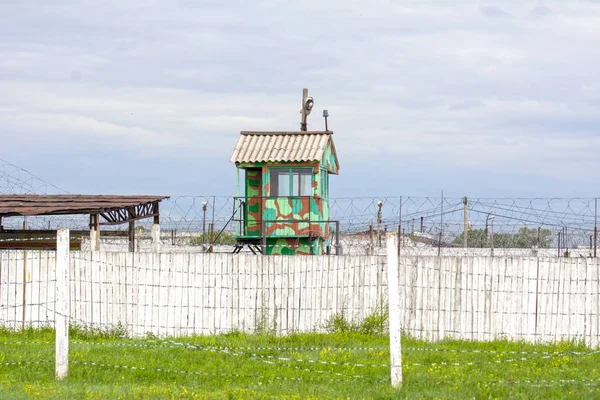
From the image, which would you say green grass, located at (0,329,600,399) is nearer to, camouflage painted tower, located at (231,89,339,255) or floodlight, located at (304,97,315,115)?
camouflage painted tower, located at (231,89,339,255)

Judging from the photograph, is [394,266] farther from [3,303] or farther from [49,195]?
[49,195]

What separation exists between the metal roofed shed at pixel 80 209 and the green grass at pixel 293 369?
782cm

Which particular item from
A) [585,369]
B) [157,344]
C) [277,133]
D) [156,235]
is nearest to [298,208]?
[277,133]

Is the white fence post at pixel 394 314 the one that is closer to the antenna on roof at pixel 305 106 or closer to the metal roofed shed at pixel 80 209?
the metal roofed shed at pixel 80 209

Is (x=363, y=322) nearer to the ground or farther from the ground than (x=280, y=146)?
nearer to the ground

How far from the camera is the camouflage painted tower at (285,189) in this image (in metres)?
28.4

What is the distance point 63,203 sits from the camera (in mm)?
25172

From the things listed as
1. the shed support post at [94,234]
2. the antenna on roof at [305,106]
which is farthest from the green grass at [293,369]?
the antenna on roof at [305,106]

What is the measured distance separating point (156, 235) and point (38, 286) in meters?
10.8

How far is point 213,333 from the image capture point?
17094mm

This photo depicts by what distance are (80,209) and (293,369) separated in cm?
1246

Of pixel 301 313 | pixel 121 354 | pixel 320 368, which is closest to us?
pixel 320 368

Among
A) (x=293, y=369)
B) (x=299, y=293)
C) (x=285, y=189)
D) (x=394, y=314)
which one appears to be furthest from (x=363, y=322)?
(x=285, y=189)

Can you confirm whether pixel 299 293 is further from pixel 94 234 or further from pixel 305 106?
pixel 305 106
